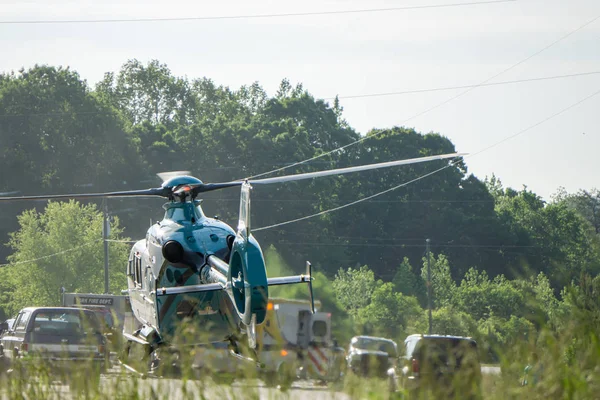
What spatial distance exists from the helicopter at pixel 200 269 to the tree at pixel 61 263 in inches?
1831

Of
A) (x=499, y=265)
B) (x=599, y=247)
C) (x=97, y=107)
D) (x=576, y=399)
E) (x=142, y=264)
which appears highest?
(x=97, y=107)

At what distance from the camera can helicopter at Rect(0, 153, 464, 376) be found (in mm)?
15930

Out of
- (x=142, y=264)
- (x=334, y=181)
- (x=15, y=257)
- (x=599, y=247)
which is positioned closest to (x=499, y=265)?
(x=334, y=181)

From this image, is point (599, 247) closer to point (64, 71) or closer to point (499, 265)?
point (499, 265)

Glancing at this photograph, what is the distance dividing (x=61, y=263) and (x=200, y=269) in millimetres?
50547

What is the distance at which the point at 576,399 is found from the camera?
6277 millimetres

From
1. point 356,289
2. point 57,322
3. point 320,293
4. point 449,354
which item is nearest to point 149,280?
point 57,322

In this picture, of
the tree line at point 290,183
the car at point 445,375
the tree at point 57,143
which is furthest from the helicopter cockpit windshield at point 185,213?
the tree at point 57,143

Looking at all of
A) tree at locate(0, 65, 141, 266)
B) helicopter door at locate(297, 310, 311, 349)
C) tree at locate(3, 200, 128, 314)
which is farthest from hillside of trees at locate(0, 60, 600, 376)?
helicopter door at locate(297, 310, 311, 349)

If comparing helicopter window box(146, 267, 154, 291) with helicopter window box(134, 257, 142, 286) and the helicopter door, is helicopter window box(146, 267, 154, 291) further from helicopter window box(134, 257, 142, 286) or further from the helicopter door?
the helicopter door

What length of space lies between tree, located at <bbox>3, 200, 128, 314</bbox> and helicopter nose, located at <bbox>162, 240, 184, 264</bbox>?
48.4 metres

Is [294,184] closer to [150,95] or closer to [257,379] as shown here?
[150,95]

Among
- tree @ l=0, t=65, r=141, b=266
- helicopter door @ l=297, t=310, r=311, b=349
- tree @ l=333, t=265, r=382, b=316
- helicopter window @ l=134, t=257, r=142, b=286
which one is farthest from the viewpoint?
tree @ l=0, t=65, r=141, b=266

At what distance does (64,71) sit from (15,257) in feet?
98.1
